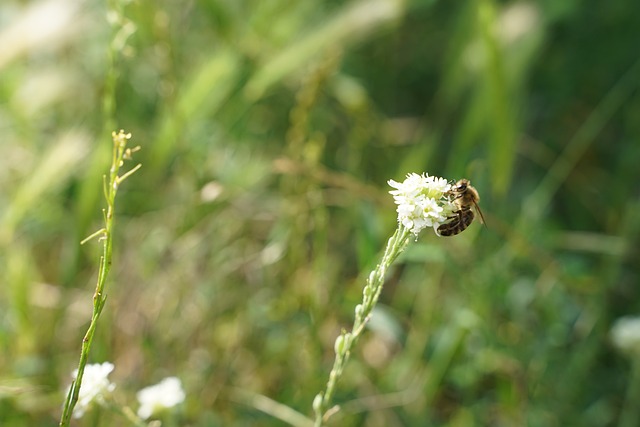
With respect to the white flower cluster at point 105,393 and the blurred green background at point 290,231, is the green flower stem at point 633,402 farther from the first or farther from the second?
the white flower cluster at point 105,393

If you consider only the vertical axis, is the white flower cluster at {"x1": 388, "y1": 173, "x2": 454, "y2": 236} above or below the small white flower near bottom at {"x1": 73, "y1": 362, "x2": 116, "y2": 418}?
above

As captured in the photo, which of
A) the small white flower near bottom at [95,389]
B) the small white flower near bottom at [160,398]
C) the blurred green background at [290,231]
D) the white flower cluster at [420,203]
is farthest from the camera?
the blurred green background at [290,231]

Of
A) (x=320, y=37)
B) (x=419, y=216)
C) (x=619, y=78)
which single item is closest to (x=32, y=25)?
(x=320, y=37)

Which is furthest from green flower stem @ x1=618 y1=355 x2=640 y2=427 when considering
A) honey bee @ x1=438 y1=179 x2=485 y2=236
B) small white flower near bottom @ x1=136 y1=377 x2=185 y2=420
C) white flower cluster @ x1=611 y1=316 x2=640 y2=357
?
small white flower near bottom @ x1=136 y1=377 x2=185 y2=420

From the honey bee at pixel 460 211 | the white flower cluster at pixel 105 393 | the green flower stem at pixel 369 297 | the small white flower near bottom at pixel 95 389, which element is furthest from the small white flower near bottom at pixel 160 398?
the honey bee at pixel 460 211

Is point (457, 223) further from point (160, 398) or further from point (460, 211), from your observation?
point (160, 398)

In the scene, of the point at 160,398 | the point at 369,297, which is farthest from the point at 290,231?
the point at 369,297

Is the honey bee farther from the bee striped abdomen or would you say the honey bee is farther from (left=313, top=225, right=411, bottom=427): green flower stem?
(left=313, top=225, right=411, bottom=427): green flower stem
